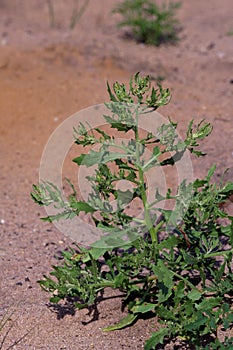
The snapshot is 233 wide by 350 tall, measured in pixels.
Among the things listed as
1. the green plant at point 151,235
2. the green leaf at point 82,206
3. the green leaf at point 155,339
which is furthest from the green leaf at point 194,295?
the green leaf at point 82,206

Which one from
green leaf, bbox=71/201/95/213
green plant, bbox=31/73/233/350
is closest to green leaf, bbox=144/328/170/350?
green plant, bbox=31/73/233/350

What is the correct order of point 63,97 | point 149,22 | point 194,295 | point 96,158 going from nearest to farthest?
1. point 96,158
2. point 194,295
3. point 63,97
4. point 149,22

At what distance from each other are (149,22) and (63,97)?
3.77 feet

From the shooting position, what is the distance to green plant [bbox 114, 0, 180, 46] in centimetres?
506

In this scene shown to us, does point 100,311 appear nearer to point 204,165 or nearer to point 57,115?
point 204,165

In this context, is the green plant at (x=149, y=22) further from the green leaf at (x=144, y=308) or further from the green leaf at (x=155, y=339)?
the green leaf at (x=155, y=339)

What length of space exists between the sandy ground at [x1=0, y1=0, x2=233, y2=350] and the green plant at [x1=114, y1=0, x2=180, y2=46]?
8cm

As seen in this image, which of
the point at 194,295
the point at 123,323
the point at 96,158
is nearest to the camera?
the point at 96,158

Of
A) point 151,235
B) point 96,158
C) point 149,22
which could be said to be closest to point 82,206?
point 96,158

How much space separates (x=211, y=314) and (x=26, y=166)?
1827 mm

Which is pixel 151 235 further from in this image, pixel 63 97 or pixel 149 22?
pixel 149 22

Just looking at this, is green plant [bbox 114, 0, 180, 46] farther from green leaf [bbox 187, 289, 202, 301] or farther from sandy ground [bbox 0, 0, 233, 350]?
green leaf [bbox 187, 289, 202, 301]

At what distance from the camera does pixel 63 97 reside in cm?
441

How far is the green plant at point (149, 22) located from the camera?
5.06 m
